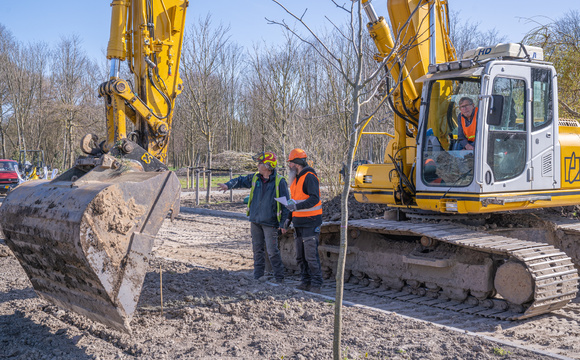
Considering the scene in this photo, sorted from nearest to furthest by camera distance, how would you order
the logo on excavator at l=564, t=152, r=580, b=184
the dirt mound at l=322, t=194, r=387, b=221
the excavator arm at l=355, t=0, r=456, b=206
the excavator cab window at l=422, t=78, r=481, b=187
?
1. the excavator cab window at l=422, t=78, r=481, b=187
2. the logo on excavator at l=564, t=152, r=580, b=184
3. the excavator arm at l=355, t=0, r=456, b=206
4. the dirt mound at l=322, t=194, r=387, b=221

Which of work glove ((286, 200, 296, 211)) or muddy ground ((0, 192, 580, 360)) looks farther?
work glove ((286, 200, 296, 211))

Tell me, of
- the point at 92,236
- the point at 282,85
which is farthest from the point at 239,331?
the point at 282,85

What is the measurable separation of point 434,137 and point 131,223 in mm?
3899

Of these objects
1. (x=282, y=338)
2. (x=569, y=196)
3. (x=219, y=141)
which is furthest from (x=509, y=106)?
(x=219, y=141)

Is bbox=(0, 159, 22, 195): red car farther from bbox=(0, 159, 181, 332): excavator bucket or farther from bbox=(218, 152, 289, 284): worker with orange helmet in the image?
bbox=(0, 159, 181, 332): excavator bucket

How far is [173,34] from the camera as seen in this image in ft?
23.9

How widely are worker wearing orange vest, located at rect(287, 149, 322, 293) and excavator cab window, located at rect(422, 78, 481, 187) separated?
4.66 ft

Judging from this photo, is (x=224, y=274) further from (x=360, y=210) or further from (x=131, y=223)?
(x=360, y=210)

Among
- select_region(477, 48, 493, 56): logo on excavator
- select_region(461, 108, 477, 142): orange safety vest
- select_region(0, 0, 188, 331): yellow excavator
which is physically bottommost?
select_region(0, 0, 188, 331): yellow excavator

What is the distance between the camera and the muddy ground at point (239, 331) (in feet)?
14.2

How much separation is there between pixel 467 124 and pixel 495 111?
390 millimetres

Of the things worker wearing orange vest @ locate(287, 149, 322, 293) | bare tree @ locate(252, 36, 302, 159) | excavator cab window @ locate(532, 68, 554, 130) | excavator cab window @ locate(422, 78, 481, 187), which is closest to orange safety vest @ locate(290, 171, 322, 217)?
worker wearing orange vest @ locate(287, 149, 322, 293)

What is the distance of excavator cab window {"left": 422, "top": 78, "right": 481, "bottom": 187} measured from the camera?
6.33 meters

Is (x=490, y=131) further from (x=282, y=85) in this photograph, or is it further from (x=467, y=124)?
(x=282, y=85)
